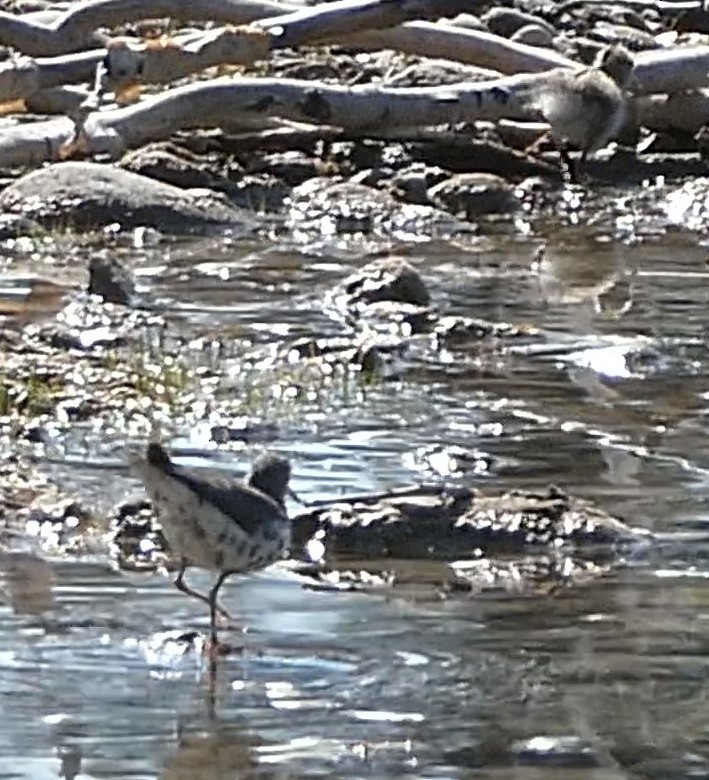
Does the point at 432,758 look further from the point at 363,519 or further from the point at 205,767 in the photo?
the point at 363,519

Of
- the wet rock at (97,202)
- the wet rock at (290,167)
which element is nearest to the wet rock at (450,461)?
the wet rock at (97,202)

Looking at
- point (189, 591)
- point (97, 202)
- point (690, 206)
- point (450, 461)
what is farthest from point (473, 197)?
point (189, 591)

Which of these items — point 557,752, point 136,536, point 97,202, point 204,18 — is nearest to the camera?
point 557,752

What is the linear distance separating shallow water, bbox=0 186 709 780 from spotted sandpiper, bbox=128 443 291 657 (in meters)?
0.19

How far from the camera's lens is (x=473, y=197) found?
15.0 m

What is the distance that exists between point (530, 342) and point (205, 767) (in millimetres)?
5500

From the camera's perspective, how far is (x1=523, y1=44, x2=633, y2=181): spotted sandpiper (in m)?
15.3

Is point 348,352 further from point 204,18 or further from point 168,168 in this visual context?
point 168,168

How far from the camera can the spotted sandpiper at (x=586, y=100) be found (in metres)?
15.3

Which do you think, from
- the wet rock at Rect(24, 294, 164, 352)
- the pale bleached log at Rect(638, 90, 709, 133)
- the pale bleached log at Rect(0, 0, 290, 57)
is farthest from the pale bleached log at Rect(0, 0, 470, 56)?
the wet rock at Rect(24, 294, 164, 352)

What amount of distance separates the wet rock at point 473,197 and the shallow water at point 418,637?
4464 millimetres

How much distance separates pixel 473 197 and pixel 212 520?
28.8 ft

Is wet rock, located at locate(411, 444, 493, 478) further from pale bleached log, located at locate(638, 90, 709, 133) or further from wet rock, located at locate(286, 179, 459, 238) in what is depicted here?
pale bleached log, located at locate(638, 90, 709, 133)

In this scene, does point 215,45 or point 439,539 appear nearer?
point 439,539
